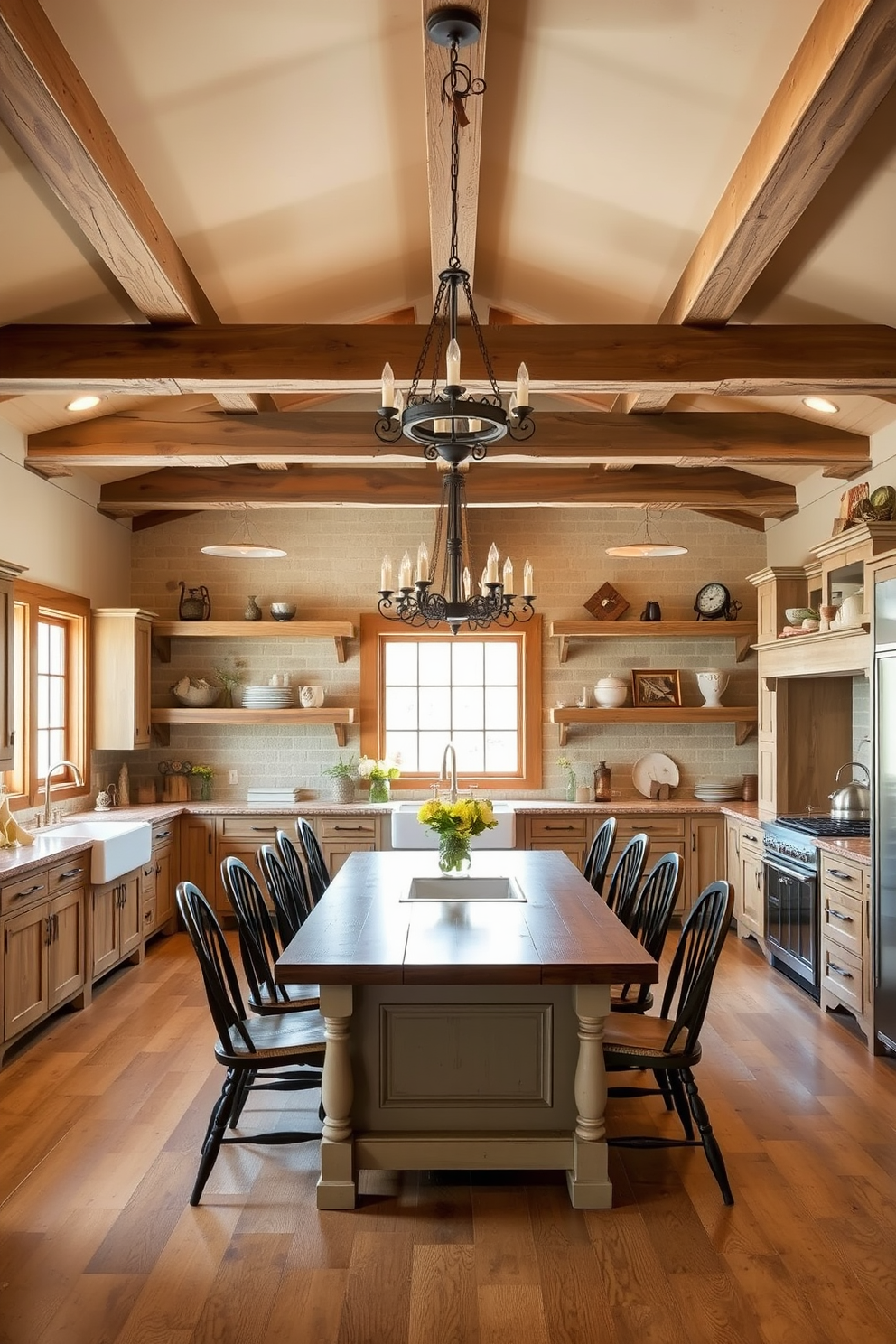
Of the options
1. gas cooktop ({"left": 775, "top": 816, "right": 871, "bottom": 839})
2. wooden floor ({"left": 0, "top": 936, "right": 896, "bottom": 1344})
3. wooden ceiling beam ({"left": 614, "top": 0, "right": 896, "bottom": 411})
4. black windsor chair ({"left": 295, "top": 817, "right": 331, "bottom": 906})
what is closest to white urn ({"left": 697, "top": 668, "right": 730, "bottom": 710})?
gas cooktop ({"left": 775, "top": 816, "right": 871, "bottom": 839})

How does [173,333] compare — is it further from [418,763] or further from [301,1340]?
[418,763]

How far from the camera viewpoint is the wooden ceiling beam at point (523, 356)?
14.2 feet

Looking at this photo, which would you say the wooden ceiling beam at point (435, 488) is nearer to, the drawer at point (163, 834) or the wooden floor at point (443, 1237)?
the drawer at point (163, 834)

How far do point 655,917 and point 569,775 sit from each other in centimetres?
367

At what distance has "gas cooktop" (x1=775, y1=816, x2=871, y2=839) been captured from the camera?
5320 millimetres

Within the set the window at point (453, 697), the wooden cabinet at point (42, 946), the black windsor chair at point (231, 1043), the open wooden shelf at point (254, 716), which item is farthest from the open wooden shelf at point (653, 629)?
the black windsor chair at point (231, 1043)

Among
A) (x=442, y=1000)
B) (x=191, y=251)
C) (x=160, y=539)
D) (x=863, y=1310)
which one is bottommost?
(x=863, y=1310)

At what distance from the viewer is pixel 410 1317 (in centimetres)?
258

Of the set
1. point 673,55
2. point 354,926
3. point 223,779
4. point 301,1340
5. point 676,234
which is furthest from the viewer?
point 223,779

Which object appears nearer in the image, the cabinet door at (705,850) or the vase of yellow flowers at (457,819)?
the vase of yellow flowers at (457,819)

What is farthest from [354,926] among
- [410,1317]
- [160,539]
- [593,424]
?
[160,539]

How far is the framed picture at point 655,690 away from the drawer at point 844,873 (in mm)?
2565

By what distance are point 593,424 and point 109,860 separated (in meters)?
3.44

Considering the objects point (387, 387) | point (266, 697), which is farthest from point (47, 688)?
point (387, 387)
